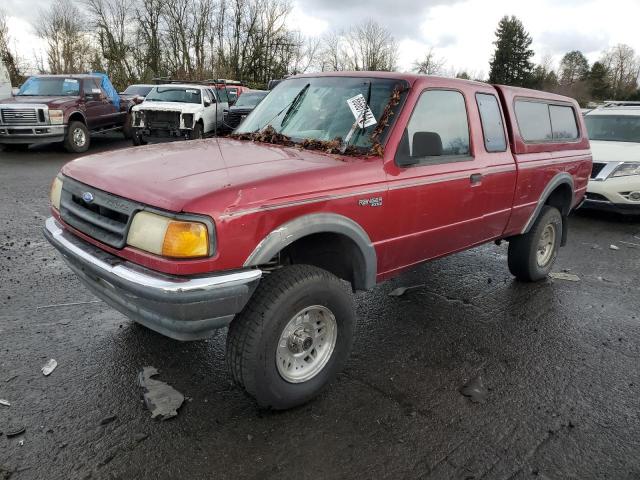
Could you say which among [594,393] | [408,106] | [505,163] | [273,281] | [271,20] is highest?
[271,20]

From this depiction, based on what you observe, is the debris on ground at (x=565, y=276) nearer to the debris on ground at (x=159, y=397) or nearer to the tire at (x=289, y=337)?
the tire at (x=289, y=337)

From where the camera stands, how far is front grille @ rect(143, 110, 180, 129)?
507 inches

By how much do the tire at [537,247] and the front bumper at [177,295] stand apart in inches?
134

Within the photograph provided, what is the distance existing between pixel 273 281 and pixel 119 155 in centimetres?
146

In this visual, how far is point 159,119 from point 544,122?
35.4 feet

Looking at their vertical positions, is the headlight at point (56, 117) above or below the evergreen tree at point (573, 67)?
below

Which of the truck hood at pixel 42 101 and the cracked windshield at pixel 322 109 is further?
the truck hood at pixel 42 101

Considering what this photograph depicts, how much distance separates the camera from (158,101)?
538 inches

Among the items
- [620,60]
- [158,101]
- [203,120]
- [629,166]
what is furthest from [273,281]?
[620,60]

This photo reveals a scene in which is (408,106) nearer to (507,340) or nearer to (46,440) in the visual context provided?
(507,340)

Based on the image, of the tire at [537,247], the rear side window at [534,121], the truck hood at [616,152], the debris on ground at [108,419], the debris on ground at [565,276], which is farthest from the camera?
the truck hood at [616,152]

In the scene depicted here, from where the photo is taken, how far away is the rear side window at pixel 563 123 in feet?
15.9

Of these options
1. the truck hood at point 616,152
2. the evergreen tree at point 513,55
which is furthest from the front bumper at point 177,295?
the evergreen tree at point 513,55

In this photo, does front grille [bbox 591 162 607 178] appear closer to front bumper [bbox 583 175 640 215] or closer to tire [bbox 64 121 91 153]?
front bumper [bbox 583 175 640 215]
